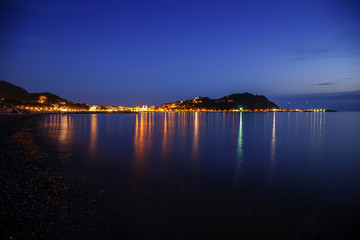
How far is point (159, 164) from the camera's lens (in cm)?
1288

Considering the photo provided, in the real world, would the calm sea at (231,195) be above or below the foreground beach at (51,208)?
below

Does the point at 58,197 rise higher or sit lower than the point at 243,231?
higher

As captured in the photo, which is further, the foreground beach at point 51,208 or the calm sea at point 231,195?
the calm sea at point 231,195

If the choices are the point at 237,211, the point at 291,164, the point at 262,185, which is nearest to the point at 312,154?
the point at 291,164

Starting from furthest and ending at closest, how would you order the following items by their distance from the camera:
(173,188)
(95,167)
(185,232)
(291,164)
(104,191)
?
(291,164), (95,167), (173,188), (104,191), (185,232)

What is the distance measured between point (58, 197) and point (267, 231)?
5.89m

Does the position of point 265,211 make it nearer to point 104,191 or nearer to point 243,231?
point 243,231

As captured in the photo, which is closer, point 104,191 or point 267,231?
point 267,231

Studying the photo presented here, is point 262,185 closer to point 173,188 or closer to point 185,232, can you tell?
point 173,188

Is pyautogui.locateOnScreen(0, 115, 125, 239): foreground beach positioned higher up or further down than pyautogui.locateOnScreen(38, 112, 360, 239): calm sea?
higher up

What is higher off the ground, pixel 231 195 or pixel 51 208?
pixel 51 208

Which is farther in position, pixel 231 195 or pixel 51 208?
pixel 231 195

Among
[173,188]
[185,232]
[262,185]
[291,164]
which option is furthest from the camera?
[291,164]

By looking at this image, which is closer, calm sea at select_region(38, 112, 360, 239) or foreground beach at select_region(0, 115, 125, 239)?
foreground beach at select_region(0, 115, 125, 239)
